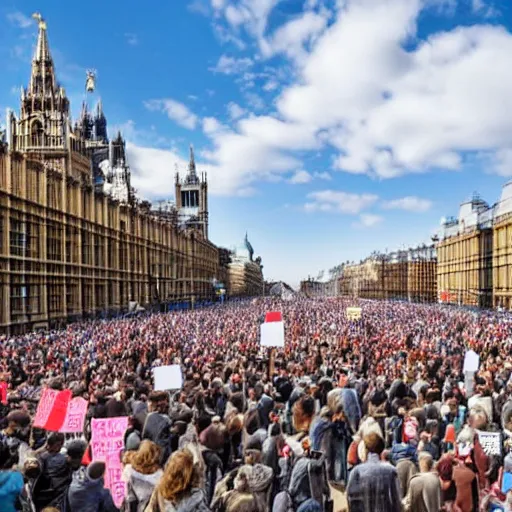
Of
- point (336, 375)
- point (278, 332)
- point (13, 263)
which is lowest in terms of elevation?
point (336, 375)

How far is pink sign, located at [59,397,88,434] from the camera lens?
962 cm

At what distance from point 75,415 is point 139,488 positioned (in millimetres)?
3973

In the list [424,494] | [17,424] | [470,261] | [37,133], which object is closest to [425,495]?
[424,494]

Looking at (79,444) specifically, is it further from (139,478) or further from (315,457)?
(315,457)

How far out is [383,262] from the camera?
142750 mm

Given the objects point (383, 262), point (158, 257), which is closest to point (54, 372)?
point (158, 257)

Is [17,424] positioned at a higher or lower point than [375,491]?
higher

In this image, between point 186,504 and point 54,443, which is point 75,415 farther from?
point 186,504

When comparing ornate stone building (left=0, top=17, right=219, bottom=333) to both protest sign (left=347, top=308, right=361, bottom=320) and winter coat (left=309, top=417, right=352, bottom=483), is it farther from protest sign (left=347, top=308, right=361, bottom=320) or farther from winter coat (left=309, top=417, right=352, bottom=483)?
winter coat (left=309, top=417, right=352, bottom=483)

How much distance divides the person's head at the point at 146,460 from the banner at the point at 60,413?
3.66 m

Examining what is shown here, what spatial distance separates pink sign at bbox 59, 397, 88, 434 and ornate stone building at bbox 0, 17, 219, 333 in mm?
22940

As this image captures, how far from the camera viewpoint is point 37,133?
217 feet

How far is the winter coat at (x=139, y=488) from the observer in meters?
6.14

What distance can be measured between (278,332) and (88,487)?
8164 millimetres
